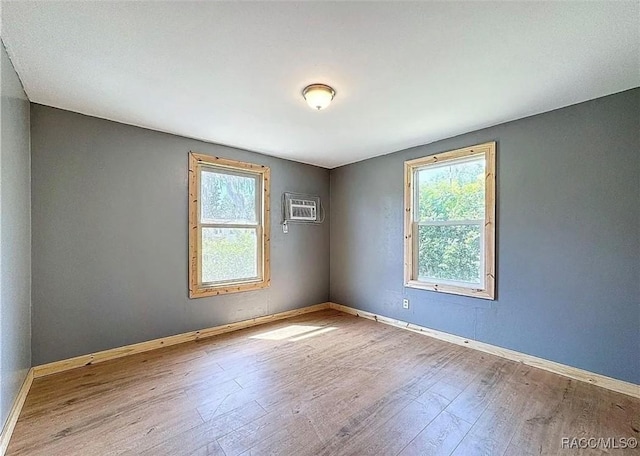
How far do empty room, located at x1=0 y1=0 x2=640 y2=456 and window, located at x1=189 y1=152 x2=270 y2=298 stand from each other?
30 millimetres

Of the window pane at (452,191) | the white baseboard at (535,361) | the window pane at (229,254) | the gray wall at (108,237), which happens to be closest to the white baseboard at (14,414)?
the gray wall at (108,237)

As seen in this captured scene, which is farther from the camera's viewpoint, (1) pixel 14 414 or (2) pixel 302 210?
(2) pixel 302 210

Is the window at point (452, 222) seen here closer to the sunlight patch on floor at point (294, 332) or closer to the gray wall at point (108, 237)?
the sunlight patch on floor at point (294, 332)

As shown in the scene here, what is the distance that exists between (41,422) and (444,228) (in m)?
3.97

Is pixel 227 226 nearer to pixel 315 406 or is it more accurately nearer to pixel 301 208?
pixel 301 208

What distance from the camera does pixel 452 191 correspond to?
3.43m

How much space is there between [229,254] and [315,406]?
2.32 metres

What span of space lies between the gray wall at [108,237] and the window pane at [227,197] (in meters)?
0.27

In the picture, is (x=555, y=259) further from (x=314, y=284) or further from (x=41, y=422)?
(x=41, y=422)

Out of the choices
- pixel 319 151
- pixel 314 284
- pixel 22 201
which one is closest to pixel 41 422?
pixel 22 201

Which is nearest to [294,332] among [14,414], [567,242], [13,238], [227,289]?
[227,289]

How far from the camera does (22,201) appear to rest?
7.37ft

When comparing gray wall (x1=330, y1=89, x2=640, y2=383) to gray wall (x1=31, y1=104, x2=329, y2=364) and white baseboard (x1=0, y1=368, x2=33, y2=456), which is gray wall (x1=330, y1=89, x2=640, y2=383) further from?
white baseboard (x1=0, y1=368, x2=33, y2=456)

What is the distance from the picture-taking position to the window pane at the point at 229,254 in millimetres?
3617
